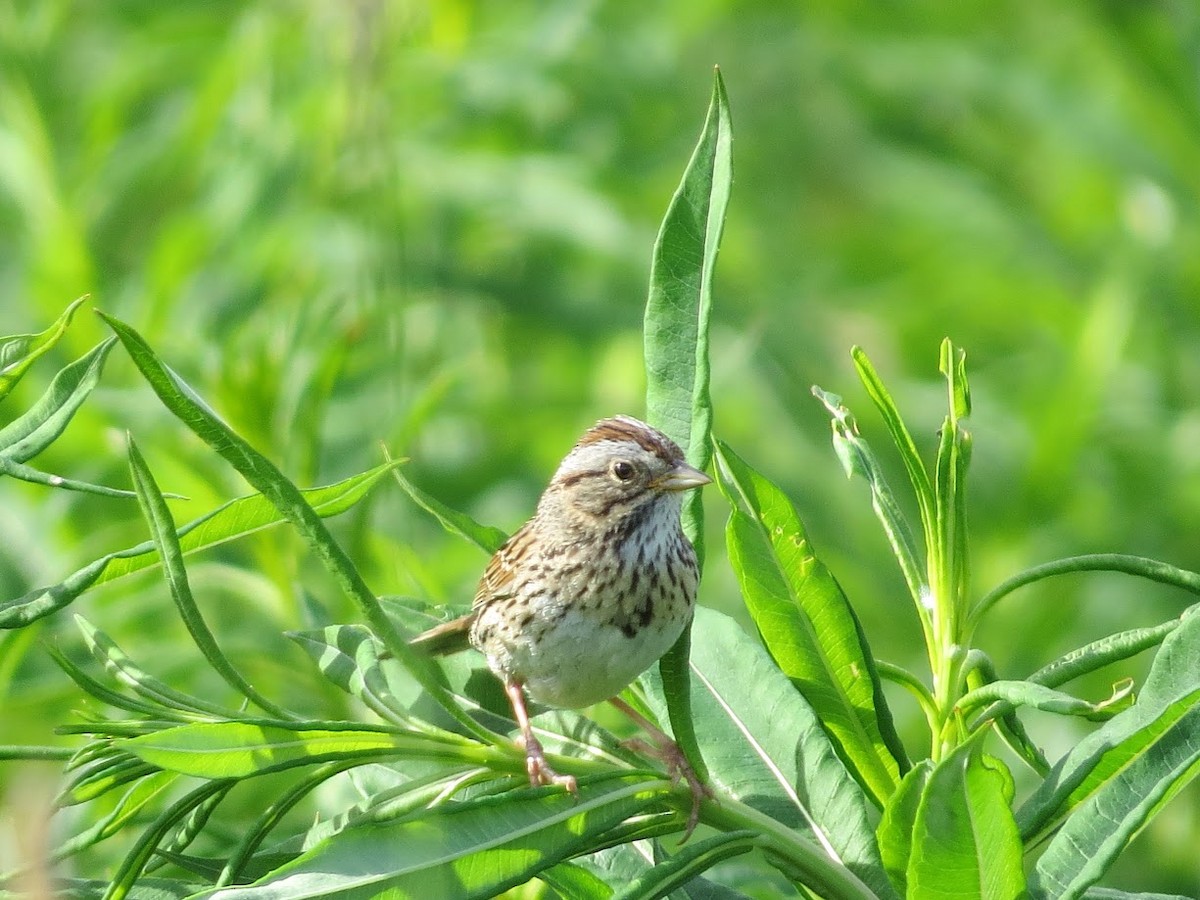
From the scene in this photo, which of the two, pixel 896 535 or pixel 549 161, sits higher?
pixel 549 161

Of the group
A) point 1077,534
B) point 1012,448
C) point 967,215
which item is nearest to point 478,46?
point 967,215

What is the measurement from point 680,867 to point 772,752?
1.48 feet

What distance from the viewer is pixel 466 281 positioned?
19.4ft

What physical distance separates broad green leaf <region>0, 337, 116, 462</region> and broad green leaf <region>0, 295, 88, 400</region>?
0.12ft

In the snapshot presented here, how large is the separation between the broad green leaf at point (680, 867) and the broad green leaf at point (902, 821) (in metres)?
0.16

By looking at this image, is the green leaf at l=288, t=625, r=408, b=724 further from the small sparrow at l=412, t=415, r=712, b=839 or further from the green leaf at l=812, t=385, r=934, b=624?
the green leaf at l=812, t=385, r=934, b=624

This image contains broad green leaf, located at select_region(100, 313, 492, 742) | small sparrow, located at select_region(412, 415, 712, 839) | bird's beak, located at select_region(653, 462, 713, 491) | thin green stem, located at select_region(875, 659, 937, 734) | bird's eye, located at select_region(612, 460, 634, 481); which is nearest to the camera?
broad green leaf, located at select_region(100, 313, 492, 742)

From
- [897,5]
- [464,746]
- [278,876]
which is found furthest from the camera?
[897,5]

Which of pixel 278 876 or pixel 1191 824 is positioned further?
pixel 1191 824

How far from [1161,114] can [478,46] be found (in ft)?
8.53

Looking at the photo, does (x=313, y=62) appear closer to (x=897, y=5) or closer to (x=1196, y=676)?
(x=897, y=5)

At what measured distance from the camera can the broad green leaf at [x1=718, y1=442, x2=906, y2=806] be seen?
7.01 ft

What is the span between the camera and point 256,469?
5.50 ft

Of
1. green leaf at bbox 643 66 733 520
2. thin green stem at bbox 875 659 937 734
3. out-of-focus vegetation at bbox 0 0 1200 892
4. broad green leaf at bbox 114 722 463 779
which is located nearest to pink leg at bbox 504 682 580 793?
broad green leaf at bbox 114 722 463 779
